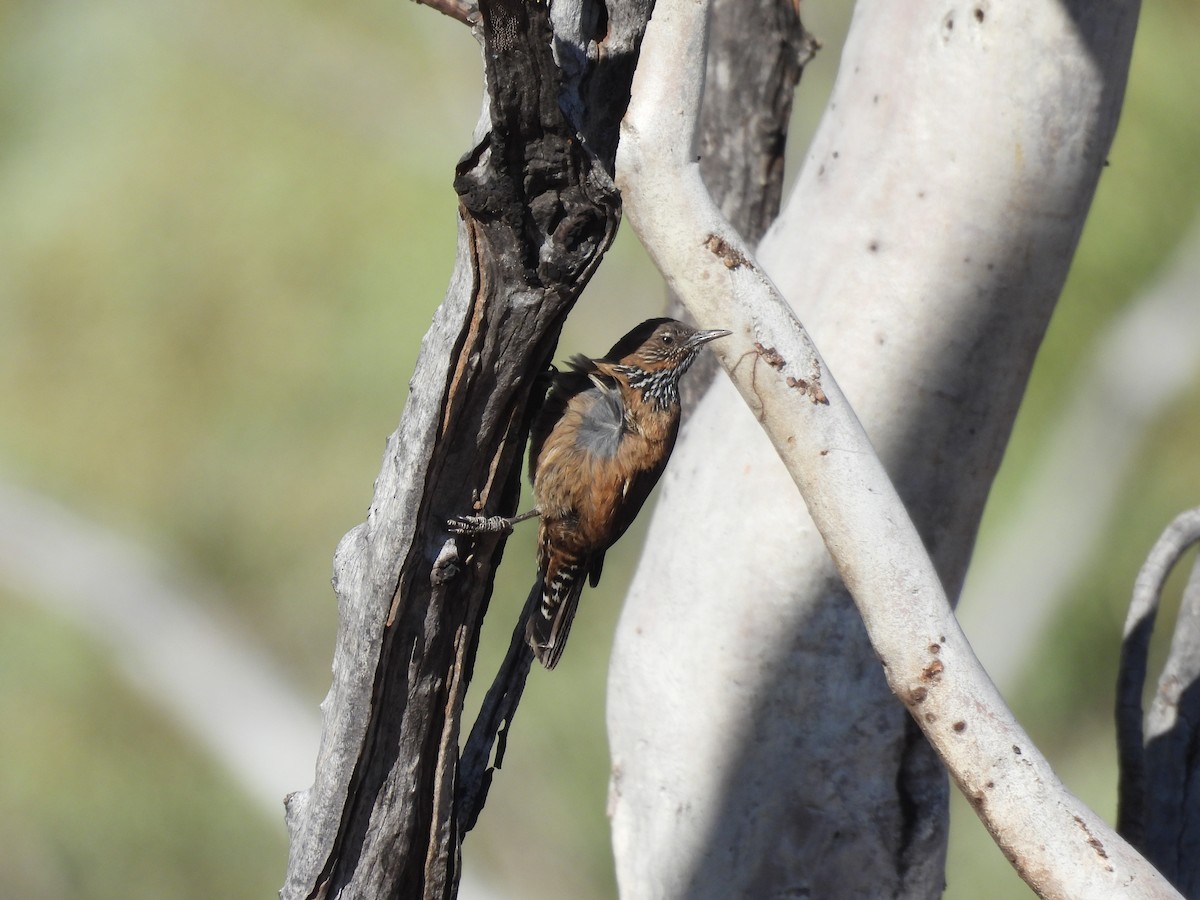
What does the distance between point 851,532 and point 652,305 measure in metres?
9.43

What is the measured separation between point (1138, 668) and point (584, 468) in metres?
1.91

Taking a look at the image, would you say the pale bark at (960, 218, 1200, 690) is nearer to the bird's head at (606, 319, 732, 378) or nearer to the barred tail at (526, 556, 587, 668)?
the bird's head at (606, 319, 732, 378)

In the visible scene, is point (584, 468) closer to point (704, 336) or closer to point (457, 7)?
point (704, 336)

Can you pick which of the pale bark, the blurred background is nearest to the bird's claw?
the blurred background

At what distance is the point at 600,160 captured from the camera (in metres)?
2.06

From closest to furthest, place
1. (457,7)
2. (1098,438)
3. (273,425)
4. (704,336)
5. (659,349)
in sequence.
→ (457,7) → (704,336) → (659,349) → (1098,438) → (273,425)

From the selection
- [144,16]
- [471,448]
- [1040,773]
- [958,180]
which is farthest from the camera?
[144,16]

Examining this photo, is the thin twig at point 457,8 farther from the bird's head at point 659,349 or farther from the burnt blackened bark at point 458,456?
the bird's head at point 659,349

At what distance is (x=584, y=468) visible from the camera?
3.04 meters

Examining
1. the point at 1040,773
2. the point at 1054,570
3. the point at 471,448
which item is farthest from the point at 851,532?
the point at 1054,570

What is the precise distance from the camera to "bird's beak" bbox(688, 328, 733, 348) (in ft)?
8.00

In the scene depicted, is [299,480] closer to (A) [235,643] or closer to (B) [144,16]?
(A) [235,643]

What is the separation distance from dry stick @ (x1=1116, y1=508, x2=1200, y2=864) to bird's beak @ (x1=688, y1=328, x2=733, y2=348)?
66.4 inches

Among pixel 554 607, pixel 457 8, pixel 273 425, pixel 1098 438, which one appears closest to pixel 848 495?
pixel 554 607
